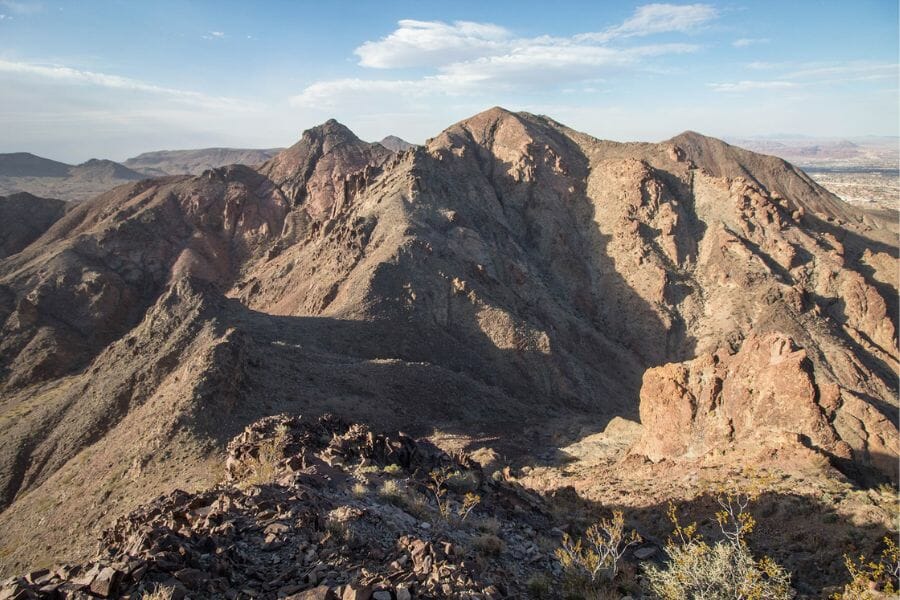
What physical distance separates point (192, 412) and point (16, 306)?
34.2m

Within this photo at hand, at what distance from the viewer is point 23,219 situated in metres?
70.3

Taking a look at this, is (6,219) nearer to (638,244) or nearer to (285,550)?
(638,244)

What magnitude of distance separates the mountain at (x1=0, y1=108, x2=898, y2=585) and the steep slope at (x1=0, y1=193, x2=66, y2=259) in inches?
113

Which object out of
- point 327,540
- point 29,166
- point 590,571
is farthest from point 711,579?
point 29,166

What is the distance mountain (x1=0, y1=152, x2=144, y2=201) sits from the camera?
14562 centimetres

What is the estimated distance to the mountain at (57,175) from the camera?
145625 mm

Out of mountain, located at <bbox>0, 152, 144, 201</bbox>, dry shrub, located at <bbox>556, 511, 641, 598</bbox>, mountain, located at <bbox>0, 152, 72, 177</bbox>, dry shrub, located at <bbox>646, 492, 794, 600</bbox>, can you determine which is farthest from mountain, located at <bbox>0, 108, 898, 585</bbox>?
mountain, located at <bbox>0, 152, 72, 177</bbox>

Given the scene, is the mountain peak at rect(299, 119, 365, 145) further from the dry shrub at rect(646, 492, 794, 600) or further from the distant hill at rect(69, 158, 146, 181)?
the distant hill at rect(69, 158, 146, 181)

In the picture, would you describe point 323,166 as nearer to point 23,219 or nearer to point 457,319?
point 23,219

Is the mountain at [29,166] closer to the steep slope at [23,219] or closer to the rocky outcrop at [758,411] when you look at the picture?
the steep slope at [23,219]

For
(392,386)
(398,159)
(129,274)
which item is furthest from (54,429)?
(398,159)

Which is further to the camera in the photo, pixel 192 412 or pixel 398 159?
pixel 398 159

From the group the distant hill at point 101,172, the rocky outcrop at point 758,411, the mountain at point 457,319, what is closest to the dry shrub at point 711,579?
the mountain at point 457,319

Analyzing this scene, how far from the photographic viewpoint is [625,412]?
131 feet
